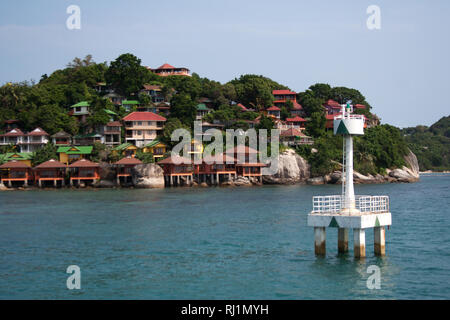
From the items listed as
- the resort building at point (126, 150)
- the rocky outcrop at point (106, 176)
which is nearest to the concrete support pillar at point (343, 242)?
the rocky outcrop at point (106, 176)

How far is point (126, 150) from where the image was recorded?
87.0m

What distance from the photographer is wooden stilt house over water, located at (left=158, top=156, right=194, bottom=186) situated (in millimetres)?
81319

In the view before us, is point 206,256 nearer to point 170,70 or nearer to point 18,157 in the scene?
point 18,157

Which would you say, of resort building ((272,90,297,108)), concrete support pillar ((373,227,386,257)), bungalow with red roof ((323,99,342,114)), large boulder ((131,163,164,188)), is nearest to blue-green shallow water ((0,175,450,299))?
concrete support pillar ((373,227,386,257))

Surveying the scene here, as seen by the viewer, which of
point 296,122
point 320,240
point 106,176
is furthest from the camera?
point 296,122

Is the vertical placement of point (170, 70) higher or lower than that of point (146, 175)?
higher

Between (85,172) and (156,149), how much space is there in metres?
11.9

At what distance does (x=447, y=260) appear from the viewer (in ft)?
85.7

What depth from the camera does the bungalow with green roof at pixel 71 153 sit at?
86.7 m

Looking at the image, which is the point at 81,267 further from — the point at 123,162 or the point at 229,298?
the point at 123,162

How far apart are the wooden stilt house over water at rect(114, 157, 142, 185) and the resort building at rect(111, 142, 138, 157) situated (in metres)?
3.17

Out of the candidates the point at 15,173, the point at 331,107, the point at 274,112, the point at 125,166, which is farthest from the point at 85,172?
the point at 331,107

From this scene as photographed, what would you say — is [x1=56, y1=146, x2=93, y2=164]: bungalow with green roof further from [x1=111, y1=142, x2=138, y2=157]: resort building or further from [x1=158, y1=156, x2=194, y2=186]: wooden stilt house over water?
[x1=158, y1=156, x2=194, y2=186]: wooden stilt house over water

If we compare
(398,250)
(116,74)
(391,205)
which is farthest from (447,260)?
(116,74)
